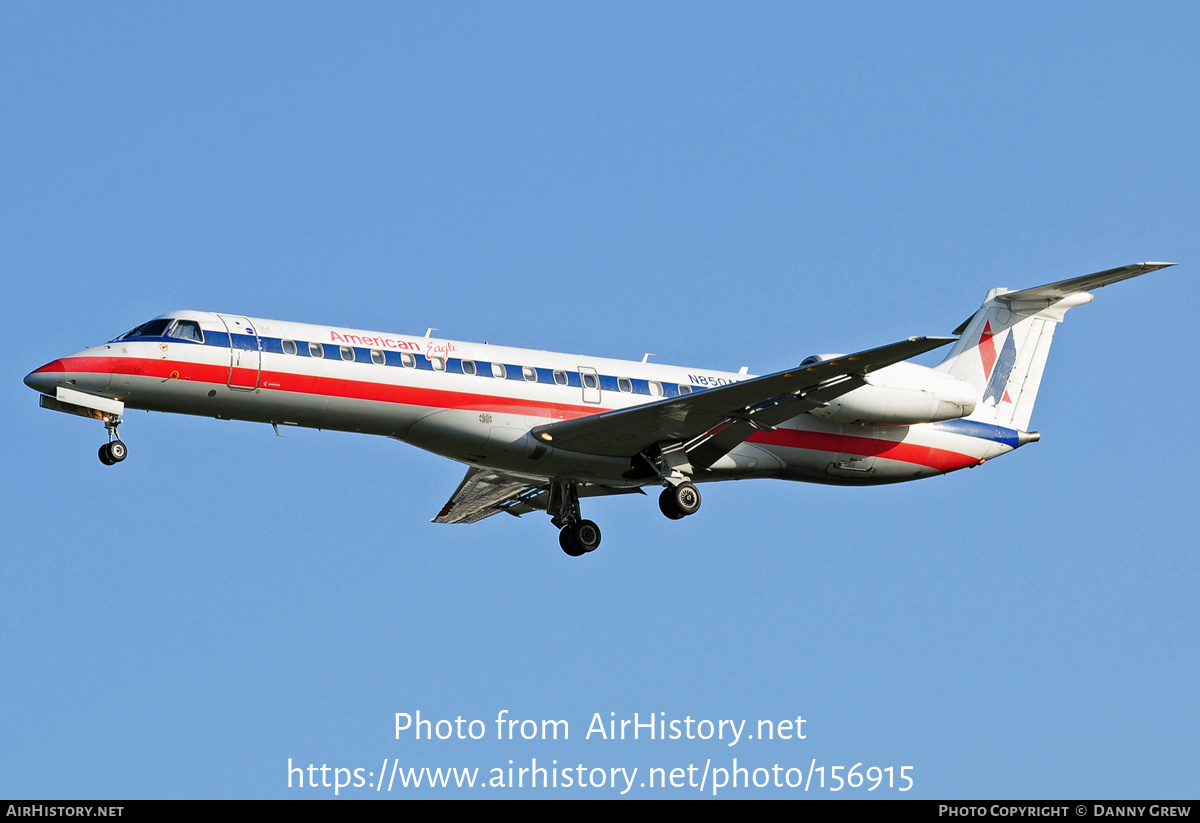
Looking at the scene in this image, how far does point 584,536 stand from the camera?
26.1m

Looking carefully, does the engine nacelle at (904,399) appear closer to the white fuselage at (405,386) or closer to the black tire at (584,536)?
the white fuselage at (405,386)

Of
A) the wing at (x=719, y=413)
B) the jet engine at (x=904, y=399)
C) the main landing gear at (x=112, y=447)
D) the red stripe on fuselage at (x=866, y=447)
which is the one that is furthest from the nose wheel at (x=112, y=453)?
the jet engine at (x=904, y=399)

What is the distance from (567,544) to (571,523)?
377 millimetres

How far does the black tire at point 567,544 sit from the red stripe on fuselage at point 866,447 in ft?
11.8

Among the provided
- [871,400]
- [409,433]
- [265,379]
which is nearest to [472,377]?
[409,433]

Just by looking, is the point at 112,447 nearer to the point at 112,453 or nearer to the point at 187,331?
the point at 112,453

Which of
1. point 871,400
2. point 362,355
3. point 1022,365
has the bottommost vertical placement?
point 362,355

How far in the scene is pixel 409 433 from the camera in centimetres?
2348

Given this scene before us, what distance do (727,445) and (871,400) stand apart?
105 inches

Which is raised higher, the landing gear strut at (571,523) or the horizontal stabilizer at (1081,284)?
the horizontal stabilizer at (1081,284)

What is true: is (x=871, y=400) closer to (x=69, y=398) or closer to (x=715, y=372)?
(x=715, y=372)

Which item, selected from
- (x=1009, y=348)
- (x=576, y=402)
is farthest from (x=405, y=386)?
(x=1009, y=348)

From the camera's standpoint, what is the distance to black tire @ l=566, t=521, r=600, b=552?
85.5ft

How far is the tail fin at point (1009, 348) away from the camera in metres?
28.5
